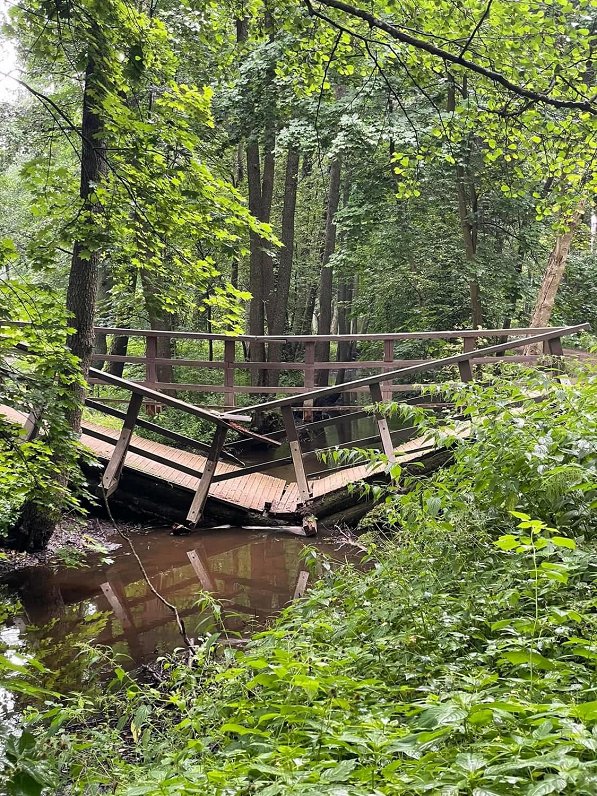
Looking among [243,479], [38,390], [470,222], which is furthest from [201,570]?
[470,222]

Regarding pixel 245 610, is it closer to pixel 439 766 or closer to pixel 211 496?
pixel 211 496

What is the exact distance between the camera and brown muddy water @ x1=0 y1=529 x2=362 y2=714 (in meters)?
4.91

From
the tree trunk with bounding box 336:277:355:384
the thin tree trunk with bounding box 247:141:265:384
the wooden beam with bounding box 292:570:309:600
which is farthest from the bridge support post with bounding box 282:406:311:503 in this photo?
the tree trunk with bounding box 336:277:355:384

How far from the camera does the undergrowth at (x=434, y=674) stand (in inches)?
56.8

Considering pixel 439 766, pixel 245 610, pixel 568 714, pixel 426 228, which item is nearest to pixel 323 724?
pixel 439 766

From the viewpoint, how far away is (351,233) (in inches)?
609

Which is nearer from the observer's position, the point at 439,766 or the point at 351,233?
the point at 439,766

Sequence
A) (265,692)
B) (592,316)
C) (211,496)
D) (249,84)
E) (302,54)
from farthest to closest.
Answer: (592,316) < (249,84) < (211,496) < (302,54) < (265,692)

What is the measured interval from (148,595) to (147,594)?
3 centimetres

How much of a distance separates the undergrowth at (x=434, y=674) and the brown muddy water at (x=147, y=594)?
77 centimetres

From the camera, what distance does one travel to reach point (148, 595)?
20.2 feet

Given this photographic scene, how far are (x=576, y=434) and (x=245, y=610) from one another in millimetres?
3766

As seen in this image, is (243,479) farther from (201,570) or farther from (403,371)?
(403,371)

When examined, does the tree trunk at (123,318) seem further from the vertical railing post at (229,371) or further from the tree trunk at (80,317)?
the vertical railing post at (229,371)
